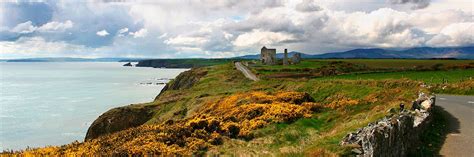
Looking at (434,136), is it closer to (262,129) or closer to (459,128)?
(459,128)

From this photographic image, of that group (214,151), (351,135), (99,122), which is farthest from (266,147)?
(99,122)

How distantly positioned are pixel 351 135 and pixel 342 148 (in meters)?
1.44

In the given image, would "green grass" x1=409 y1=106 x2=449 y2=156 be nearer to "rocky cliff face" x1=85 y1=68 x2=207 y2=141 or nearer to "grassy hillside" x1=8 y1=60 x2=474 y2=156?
"grassy hillside" x1=8 y1=60 x2=474 y2=156

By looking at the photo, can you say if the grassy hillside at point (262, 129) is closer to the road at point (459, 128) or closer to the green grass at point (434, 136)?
the green grass at point (434, 136)

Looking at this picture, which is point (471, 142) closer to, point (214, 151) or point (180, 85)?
point (214, 151)

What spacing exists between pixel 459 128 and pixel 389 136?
1108 centimetres

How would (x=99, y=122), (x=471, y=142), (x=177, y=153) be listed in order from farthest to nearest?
(x=99, y=122) < (x=471, y=142) < (x=177, y=153)

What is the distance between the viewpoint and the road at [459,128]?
20453 mm

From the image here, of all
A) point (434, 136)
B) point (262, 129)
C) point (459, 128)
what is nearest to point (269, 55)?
point (262, 129)

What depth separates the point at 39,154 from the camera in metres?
20.8

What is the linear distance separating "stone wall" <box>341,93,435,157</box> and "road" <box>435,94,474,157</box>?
1.53 metres

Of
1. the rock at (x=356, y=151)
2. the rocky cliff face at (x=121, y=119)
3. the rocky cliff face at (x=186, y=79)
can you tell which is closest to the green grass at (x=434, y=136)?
the rock at (x=356, y=151)

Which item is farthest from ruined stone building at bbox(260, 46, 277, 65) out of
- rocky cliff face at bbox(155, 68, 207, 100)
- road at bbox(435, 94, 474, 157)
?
road at bbox(435, 94, 474, 157)

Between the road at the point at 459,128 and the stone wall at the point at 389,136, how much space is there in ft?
5.04
